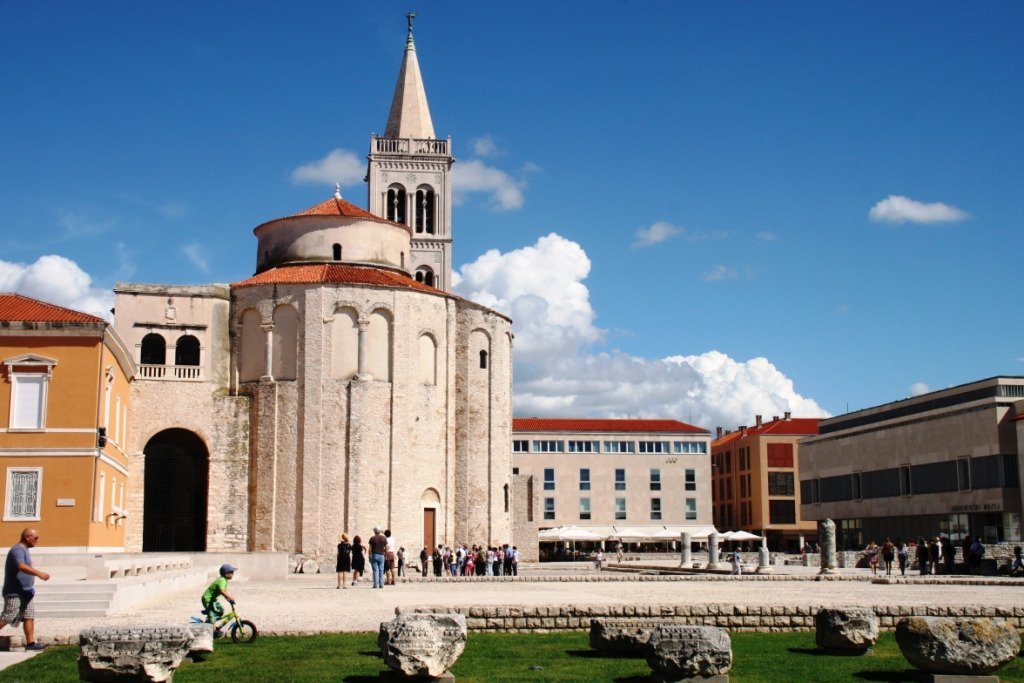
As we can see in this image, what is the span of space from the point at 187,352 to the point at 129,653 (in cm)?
3518

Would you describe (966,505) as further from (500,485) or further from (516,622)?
(516,622)

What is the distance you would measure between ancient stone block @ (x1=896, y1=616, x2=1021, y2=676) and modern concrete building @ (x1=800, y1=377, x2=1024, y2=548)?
41.1m

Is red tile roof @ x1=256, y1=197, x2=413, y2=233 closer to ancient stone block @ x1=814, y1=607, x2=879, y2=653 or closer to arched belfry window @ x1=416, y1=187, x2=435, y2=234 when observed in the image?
arched belfry window @ x1=416, y1=187, x2=435, y2=234

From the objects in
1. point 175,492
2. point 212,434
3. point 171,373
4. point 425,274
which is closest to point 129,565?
point 212,434

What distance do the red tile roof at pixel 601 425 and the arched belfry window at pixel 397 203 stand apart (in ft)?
63.4

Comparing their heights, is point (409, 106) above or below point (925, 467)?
above

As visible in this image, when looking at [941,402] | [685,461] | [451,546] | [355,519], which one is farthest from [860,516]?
[355,519]

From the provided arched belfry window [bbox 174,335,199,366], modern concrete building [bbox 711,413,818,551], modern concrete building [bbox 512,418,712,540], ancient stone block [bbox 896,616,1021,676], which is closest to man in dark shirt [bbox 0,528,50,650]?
ancient stone block [bbox 896,616,1021,676]

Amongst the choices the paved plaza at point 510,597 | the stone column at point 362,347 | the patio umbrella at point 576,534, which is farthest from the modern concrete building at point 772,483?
the paved plaza at point 510,597

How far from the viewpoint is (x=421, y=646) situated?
1007 centimetres

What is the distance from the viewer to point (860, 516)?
61.0m

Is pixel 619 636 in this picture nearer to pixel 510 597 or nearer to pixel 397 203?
pixel 510 597

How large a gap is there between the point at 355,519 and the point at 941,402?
96.8ft

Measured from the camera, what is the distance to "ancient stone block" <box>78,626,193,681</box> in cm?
934
